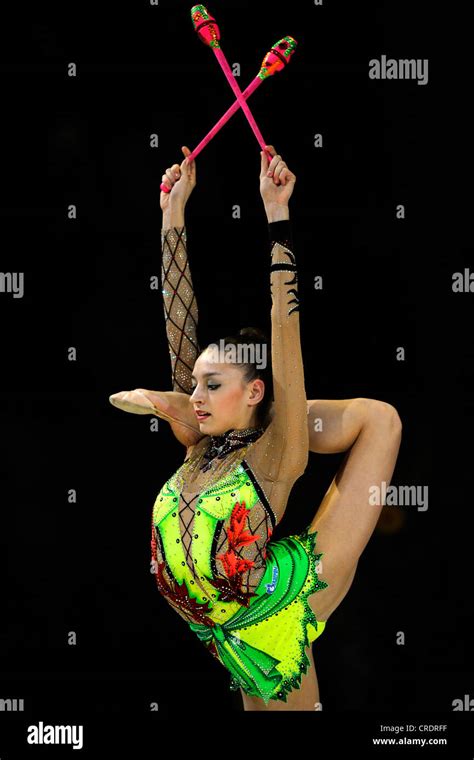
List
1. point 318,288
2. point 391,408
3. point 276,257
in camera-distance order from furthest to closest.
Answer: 1. point 318,288
2. point 391,408
3. point 276,257

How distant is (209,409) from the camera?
2.99 m

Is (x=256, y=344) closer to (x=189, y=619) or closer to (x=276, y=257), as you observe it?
(x=276, y=257)

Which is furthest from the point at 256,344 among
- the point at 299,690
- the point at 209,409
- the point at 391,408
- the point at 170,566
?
the point at 299,690

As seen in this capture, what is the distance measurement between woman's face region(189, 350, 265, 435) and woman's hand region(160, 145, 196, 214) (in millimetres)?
529

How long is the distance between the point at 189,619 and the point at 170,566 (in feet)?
0.59

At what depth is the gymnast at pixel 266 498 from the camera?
9.46ft

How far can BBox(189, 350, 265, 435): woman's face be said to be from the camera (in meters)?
2.99

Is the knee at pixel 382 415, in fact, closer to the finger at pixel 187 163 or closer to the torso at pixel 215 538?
the torso at pixel 215 538

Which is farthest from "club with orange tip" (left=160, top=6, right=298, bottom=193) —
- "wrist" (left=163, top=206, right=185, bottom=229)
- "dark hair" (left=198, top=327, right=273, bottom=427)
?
"dark hair" (left=198, top=327, right=273, bottom=427)

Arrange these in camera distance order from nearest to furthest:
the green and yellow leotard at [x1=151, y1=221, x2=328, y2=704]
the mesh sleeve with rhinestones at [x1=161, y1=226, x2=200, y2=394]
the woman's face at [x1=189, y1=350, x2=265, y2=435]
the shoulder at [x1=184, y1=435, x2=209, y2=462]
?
the green and yellow leotard at [x1=151, y1=221, x2=328, y2=704]
the woman's face at [x1=189, y1=350, x2=265, y2=435]
the shoulder at [x1=184, y1=435, x2=209, y2=462]
the mesh sleeve with rhinestones at [x1=161, y1=226, x2=200, y2=394]

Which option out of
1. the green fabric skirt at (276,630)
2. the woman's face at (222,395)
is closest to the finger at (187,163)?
the woman's face at (222,395)

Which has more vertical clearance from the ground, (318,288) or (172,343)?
(318,288)

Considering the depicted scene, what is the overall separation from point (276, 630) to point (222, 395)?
0.66 metres

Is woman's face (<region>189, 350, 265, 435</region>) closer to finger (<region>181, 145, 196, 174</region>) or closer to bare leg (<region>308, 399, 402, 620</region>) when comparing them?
bare leg (<region>308, 399, 402, 620</region>)
